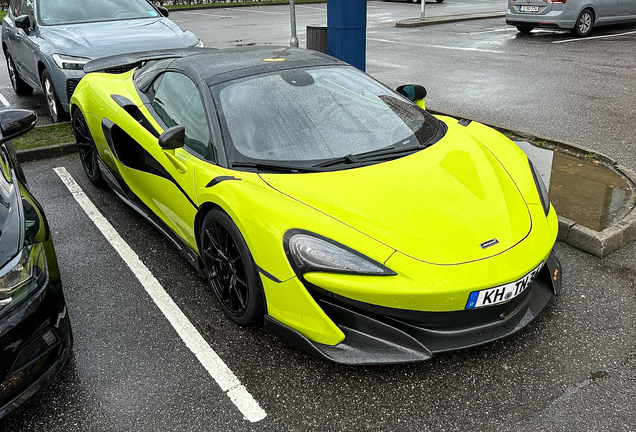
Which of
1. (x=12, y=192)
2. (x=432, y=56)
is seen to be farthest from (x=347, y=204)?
(x=432, y=56)

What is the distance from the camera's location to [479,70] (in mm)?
9711

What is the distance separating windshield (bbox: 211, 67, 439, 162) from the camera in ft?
10.2

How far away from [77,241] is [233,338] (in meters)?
1.80

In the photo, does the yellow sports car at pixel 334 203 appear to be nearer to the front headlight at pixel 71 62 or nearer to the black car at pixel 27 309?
the black car at pixel 27 309

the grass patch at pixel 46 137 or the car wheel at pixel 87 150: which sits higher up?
the car wheel at pixel 87 150

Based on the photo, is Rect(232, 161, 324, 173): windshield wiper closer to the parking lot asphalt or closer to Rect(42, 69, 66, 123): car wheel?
the parking lot asphalt

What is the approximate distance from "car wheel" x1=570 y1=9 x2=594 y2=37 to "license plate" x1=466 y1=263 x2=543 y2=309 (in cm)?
1219

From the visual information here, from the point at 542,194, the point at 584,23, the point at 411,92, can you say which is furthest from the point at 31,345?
the point at 584,23

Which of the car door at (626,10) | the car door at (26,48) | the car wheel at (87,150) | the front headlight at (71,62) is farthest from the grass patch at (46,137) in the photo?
the car door at (626,10)

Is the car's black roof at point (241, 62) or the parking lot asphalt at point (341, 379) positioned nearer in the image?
the parking lot asphalt at point (341, 379)

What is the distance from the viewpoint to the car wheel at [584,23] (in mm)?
12703

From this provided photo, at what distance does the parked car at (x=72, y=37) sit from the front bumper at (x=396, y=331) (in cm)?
493

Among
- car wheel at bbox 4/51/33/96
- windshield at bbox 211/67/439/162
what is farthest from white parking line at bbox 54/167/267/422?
car wheel at bbox 4/51/33/96

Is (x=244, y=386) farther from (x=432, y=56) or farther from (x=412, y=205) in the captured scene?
(x=432, y=56)
